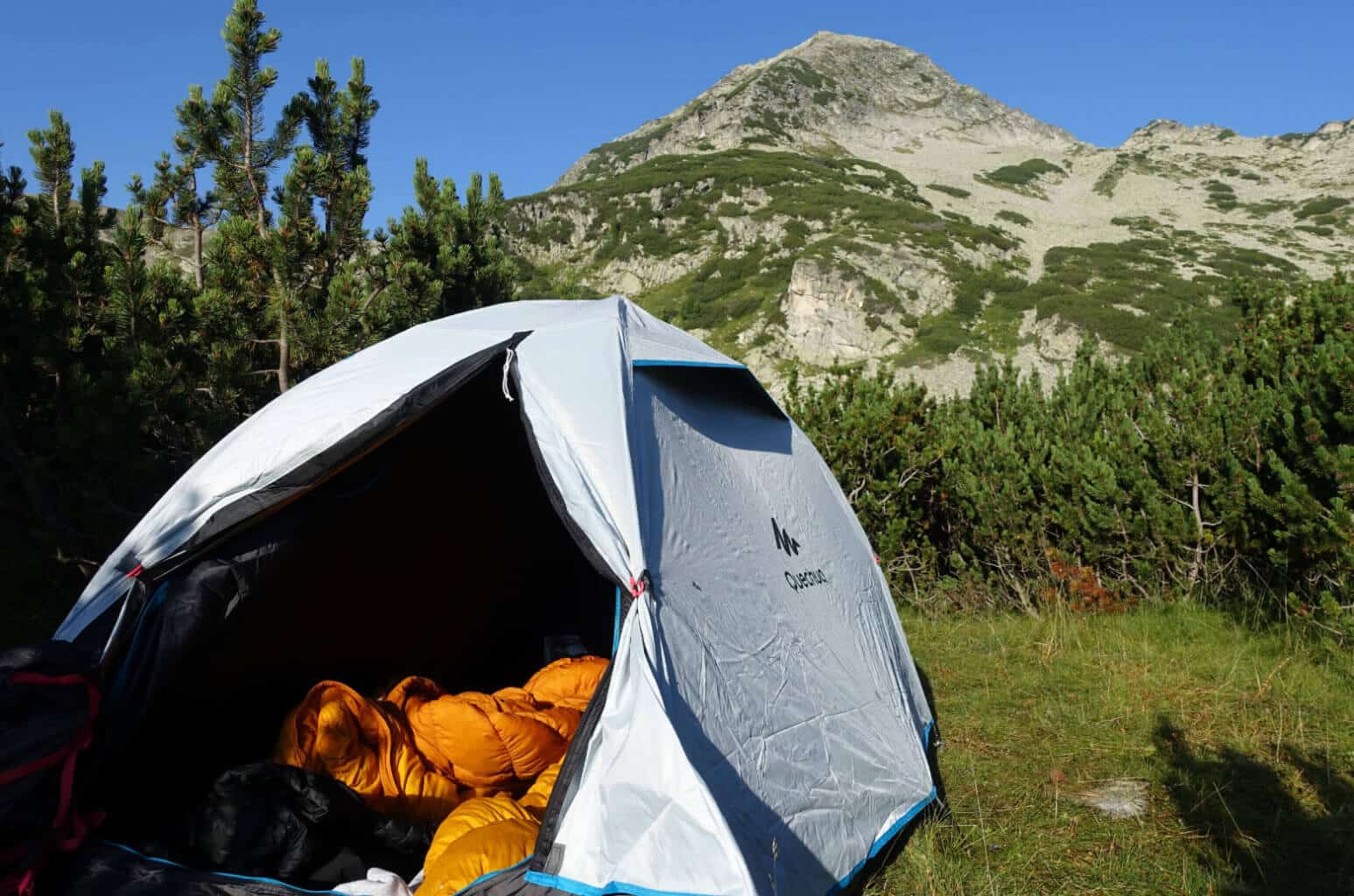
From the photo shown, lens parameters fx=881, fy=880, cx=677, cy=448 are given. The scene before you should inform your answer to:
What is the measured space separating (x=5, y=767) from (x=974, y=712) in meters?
4.53

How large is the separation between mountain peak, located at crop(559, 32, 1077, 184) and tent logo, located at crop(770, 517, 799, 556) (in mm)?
59391

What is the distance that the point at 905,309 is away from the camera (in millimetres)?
31969

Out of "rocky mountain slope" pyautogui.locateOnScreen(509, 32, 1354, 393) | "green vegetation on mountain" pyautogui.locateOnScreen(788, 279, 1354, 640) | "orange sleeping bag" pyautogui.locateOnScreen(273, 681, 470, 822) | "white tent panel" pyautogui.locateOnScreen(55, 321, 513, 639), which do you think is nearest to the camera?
"white tent panel" pyautogui.locateOnScreen(55, 321, 513, 639)

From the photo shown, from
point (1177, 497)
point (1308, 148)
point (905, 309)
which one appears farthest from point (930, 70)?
point (1177, 497)

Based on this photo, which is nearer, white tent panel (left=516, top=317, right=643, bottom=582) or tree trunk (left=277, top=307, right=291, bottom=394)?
white tent panel (left=516, top=317, right=643, bottom=582)

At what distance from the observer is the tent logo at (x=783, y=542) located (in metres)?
3.96

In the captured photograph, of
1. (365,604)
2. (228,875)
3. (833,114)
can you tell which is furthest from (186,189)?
(833,114)

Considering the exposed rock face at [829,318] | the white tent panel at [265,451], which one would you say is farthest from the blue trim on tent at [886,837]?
the exposed rock face at [829,318]

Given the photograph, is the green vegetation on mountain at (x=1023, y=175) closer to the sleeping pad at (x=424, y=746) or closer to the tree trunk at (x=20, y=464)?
the tree trunk at (x=20, y=464)

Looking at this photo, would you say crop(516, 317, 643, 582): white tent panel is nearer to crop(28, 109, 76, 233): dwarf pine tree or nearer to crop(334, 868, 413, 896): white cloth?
crop(334, 868, 413, 896): white cloth

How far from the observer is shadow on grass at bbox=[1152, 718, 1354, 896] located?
10.9 feet

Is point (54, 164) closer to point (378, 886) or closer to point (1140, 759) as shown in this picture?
point (378, 886)

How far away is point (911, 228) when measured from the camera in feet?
125

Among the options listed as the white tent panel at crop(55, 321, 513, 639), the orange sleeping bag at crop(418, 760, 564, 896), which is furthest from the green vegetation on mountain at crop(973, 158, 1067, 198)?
the orange sleeping bag at crop(418, 760, 564, 896)
